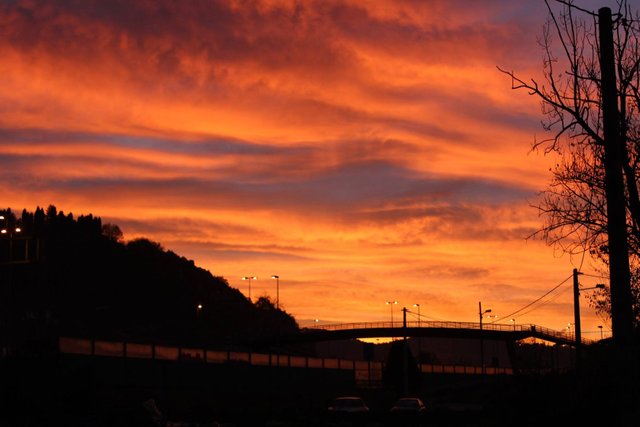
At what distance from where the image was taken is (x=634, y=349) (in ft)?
48.3

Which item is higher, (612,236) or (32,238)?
(32,238)

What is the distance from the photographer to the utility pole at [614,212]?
549 inches

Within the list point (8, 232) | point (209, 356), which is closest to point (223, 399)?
point (209, 356)

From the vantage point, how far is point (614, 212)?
14164 mm

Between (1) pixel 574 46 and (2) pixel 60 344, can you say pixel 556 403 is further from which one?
(2) pixel 60 344

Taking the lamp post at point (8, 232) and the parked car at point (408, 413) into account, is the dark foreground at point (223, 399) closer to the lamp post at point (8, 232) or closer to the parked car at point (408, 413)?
the parked car at point (408, 413)

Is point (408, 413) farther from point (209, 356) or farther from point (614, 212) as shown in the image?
point (614, 212)

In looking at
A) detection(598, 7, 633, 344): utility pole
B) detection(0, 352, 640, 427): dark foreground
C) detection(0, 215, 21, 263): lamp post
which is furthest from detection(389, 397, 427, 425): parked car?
detection(598, 7, 633, 344): utility pole

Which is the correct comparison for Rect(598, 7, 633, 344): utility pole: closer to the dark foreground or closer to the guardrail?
the dark foreground

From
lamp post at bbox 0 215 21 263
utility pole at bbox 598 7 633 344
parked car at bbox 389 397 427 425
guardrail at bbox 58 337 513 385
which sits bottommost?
parked car at bbox 389 397 427 425

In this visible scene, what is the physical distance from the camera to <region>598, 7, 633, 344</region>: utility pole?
13.9 m

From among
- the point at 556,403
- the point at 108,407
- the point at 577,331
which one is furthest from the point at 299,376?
the point at 556,403

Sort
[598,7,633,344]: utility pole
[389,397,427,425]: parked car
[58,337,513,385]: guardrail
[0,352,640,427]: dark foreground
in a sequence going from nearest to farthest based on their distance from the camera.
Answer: [598,7,633,344]: utility pole < [0,352,640,427]: dark foreground < [389,397,427,425]: parked car < [58,337,513,385]: guardrail

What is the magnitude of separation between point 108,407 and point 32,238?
13298mm
